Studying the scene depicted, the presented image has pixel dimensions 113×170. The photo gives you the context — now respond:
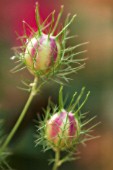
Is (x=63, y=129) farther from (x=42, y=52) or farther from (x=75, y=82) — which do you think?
(x=75, y=82)

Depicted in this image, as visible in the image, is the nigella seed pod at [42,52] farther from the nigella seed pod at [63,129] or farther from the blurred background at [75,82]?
the blurred background at [75,82]

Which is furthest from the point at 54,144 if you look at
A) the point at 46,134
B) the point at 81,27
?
the point at 81,27

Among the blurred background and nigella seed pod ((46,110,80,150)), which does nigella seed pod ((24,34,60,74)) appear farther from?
the blurred background

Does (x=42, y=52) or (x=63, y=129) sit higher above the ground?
(x=42, y=52)

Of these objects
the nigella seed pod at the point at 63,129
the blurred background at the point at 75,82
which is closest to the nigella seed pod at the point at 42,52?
the nigella seed pod at the point at 63,129

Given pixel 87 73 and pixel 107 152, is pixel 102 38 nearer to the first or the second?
pixel 87 73

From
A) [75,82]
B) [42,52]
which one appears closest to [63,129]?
[42,52]
